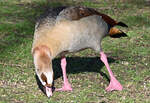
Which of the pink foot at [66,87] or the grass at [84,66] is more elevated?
the pink foot at [66,87]

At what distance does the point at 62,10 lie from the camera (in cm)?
695

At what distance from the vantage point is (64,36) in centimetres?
649

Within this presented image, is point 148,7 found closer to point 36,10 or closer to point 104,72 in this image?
point 36,10

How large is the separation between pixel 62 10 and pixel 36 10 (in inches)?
259

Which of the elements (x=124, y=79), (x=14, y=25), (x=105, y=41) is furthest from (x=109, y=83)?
(x=14, y=25)

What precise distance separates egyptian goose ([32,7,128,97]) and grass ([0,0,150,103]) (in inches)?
12.2

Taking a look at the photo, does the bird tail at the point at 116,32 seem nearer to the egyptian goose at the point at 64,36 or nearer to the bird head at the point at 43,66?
the egyptian goose at the point at 64,36

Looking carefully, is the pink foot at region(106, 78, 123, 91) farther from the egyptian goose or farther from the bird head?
the bird head

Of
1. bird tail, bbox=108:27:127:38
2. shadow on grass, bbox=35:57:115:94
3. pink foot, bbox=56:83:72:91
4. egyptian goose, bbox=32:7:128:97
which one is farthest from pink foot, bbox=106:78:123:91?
bird tail, bbox=108:27:127:38

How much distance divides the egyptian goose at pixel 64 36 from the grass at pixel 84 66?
1.02 ft

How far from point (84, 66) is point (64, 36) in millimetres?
2128

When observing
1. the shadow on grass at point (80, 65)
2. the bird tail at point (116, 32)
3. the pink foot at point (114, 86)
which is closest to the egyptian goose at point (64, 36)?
the pink foot at point (114, 86)

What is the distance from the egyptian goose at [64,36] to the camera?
20.0 feet

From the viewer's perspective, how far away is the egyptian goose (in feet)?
20.0
